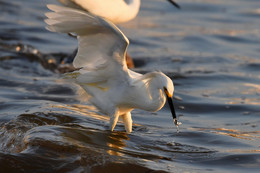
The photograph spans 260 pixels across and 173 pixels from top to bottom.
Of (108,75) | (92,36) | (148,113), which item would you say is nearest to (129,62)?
(148,113)

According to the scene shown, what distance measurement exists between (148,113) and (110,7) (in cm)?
201

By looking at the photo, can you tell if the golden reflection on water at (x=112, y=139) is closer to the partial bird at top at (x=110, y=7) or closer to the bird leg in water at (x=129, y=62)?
the partial bird at top at (x=110, y=7)

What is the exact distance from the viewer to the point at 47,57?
32.3 ft

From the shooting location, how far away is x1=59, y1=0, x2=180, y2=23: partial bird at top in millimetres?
7441

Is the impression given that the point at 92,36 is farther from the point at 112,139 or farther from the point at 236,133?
the point at 236,133

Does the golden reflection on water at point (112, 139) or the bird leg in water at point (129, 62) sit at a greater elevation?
the golden reflection on water at point (112, 139)

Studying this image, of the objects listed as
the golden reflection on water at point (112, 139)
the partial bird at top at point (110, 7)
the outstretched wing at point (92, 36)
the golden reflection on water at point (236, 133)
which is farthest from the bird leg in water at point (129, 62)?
the outstretched wing at point (92, 36)

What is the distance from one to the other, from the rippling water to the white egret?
1.41ft

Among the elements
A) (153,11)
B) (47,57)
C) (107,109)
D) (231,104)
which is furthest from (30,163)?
(153,11)

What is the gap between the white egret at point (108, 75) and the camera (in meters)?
4.88

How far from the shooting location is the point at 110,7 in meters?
8.03

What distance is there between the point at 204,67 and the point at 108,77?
483 centimetres

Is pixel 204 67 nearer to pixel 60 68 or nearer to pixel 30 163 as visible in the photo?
pixel 60 68

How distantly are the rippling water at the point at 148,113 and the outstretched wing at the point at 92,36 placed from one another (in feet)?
2.72
